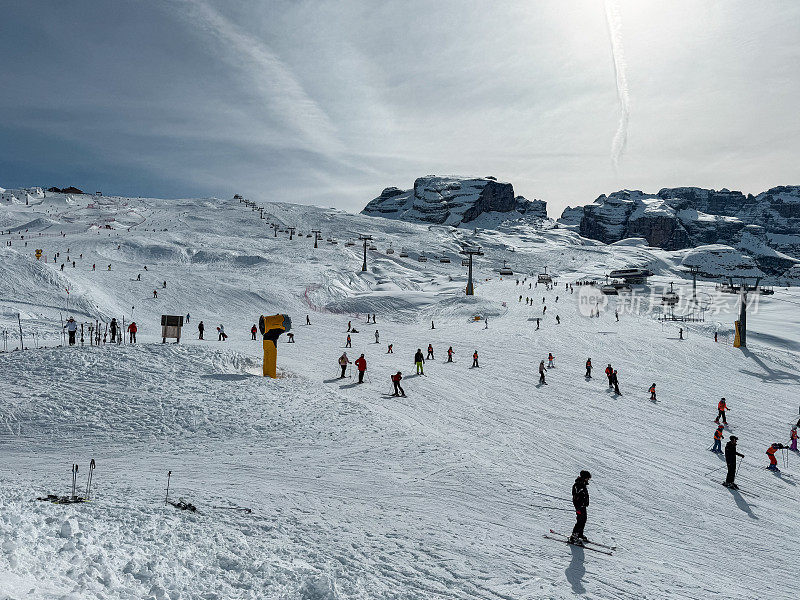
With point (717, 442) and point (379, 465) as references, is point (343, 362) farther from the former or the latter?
point (717, 442)

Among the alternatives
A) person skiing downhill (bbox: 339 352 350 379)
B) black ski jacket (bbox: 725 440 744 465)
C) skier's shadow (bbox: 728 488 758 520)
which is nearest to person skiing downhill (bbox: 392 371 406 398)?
person skiing downhill (bbox: 339 352 350 379)

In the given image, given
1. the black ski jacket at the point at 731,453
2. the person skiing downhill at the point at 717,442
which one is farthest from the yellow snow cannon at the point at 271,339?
the person skiing downhill at the point at 717,442

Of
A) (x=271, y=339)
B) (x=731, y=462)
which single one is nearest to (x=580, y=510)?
(x=731, y=462)

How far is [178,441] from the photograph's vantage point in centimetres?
1246

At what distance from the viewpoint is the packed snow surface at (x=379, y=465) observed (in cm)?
666

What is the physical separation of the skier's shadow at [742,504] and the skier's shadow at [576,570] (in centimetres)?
575

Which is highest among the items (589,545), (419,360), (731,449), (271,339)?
(271,339)

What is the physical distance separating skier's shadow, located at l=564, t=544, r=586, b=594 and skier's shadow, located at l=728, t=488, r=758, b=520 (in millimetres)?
5750

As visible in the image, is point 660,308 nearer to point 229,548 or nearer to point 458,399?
point 458,399

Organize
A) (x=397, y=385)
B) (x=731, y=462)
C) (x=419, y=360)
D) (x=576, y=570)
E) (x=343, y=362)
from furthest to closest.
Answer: (x=419, y=360) < (x=343, y=362) < (x=397, y=385) < (x=731, y=462) < (x=576, y=570)

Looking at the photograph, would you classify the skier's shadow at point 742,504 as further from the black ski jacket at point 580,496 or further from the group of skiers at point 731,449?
the black ski jacket at point 580,496

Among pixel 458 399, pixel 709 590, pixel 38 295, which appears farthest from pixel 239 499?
pixel 38 295

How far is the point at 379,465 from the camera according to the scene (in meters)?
11.2

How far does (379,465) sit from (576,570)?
512cm
